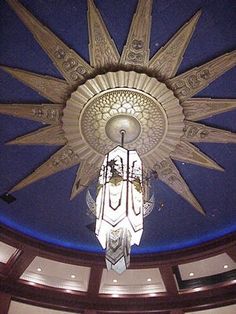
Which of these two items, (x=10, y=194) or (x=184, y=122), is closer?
(x=184, y=122)

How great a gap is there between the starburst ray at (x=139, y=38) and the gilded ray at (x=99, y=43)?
14 cm

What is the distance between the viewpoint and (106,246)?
14.7 feet

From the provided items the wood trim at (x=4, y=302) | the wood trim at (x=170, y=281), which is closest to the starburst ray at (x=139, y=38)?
the wood trim at (x=170, y=281)

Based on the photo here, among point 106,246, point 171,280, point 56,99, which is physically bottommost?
point 106,246

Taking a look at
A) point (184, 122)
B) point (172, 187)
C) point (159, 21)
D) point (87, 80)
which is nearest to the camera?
point (159, 21)

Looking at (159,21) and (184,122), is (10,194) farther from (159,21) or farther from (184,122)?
(159,21)

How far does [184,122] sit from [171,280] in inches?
151

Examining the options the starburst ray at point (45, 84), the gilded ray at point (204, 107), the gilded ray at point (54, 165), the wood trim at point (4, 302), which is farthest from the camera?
the wood trim at point (4, 302)

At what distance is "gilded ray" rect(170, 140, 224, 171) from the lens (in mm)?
6098

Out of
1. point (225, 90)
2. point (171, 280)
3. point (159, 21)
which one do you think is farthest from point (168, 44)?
point (171, 280)

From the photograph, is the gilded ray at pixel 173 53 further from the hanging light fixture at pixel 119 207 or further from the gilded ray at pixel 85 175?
the gilded ray at pixel 85 175

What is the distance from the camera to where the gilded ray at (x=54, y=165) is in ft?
20.4

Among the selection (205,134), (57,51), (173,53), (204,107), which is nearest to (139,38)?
(173,53)

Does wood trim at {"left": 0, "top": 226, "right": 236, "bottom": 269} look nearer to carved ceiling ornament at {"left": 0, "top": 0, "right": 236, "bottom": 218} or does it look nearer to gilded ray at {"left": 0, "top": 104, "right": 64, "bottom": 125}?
carved ceiling ornament at {"left": 0, "top": 0, "right": 236, "bottom": 218}
